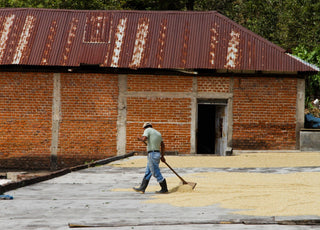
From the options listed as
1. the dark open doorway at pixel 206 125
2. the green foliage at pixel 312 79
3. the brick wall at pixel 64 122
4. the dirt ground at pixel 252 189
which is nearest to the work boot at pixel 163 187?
the dirt ground at pixel 252 189

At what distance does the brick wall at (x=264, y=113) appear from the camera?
22.2 meters

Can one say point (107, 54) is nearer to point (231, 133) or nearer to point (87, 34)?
point (87, 34)

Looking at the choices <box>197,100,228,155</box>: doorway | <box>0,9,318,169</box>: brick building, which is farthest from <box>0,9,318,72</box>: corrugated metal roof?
<box>197,100,228,155</box>: doorway

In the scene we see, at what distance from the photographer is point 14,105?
22562mm

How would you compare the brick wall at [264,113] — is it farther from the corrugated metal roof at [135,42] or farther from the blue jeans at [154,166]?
the blue jeans at [154,166]

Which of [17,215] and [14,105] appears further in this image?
[14,105]

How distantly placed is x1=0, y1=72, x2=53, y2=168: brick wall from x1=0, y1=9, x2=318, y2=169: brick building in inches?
1.6

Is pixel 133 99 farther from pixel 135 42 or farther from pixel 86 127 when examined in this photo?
pixel 135 42

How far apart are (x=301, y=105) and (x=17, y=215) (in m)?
15.7

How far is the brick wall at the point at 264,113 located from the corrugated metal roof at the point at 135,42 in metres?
0.76

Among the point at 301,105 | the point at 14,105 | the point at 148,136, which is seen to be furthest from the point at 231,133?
the point at 148,136

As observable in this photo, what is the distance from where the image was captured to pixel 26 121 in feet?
73.9

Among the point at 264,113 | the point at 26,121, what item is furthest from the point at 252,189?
the point at 26,121

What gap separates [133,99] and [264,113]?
207 inches
